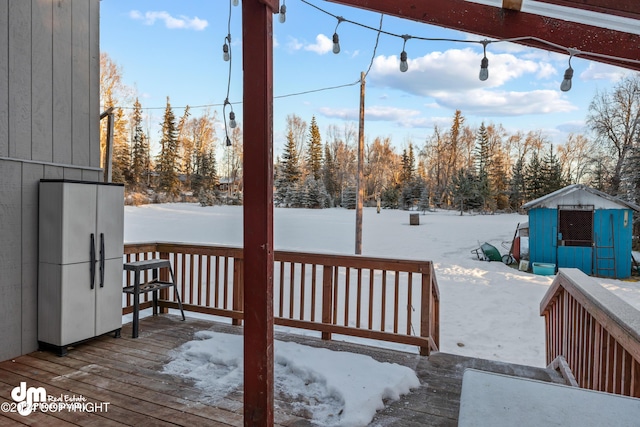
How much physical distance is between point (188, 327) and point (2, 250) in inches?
67.2

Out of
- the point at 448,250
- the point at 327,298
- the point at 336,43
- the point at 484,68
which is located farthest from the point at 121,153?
the point at 484,68

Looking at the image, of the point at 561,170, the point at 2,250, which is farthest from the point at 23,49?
the point at 561,170

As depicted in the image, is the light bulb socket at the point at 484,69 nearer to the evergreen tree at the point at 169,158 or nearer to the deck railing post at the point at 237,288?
the deck railing post at the point at 237,288

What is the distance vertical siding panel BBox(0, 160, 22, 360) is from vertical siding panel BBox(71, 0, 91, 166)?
52 centimetres

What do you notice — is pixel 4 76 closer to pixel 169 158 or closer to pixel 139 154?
pixel 169 158

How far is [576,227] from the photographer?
10430 millimetres

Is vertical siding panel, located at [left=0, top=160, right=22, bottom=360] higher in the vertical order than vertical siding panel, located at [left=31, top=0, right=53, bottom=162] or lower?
lower

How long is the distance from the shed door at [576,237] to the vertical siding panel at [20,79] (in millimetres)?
11513

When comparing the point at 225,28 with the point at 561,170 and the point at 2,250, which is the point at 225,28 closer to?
the point at 2,250

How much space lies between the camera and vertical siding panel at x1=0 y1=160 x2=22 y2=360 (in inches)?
114

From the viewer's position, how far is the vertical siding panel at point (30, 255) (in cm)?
303

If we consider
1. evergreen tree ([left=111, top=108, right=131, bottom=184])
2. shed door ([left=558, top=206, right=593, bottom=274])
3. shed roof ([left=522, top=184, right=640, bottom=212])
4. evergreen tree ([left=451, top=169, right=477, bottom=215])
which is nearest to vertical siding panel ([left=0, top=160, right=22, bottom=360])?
shed roof ([left=522, top=184, right=640, bottom=212])

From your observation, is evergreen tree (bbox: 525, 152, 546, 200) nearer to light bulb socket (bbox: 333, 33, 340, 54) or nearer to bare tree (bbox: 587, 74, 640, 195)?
bare tree (bbox: 587, 74, 640, 195)

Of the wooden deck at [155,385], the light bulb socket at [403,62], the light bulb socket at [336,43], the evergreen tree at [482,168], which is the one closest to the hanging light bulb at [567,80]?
the light bulb socket at [403,62]
